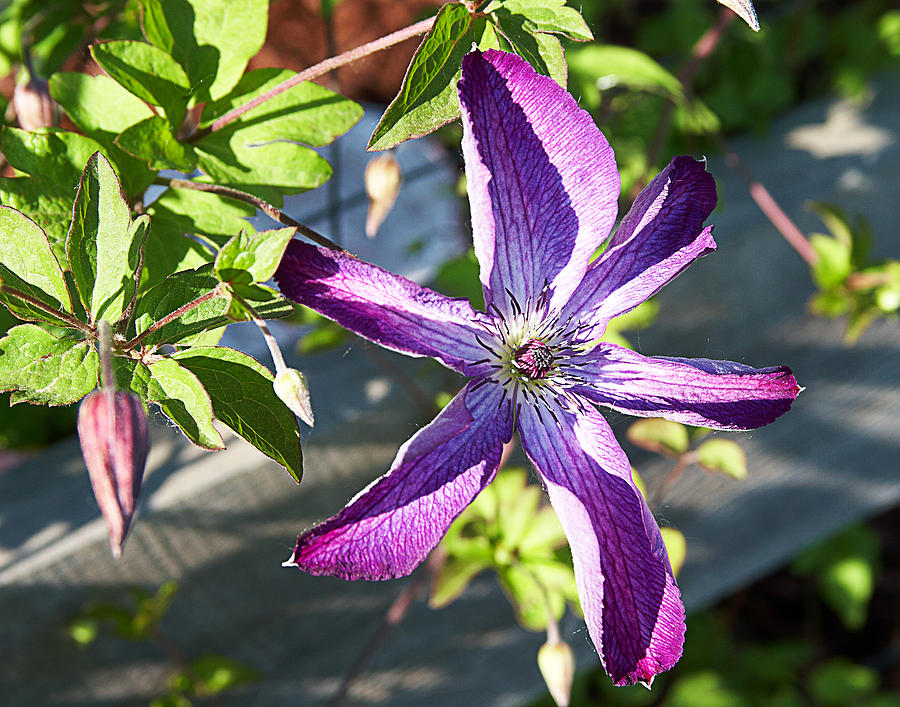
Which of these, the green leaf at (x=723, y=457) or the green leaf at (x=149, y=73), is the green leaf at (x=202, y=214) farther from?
the green leaf at (x=723, y=457)

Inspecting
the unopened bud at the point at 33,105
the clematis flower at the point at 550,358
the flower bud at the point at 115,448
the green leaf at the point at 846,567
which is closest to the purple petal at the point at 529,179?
the clematis flower at the point at 550,358

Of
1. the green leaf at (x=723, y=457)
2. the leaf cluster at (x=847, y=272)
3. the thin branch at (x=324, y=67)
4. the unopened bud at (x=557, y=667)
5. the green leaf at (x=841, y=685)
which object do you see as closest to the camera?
the thin branch at (x=324, y=67)

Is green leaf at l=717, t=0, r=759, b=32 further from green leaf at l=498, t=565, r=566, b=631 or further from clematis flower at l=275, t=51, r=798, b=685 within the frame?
green leaf at l=498, t=565, r=566, b=631

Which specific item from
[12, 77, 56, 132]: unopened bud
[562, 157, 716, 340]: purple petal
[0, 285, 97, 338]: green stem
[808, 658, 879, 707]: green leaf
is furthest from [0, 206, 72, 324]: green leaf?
[808, 658, 879, 707]: green leaf

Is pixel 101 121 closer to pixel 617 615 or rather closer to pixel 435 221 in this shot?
pixel 617 615

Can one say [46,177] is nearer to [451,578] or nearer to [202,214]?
[202,214]

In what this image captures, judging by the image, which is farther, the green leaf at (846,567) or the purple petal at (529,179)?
the green leaf at (846,567)
